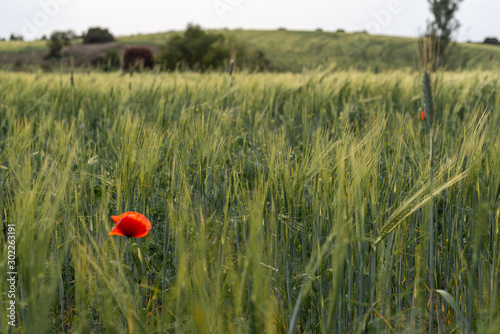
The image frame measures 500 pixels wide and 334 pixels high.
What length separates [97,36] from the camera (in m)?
34.7

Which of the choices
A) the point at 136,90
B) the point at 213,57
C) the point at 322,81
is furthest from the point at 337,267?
the point at 213,57

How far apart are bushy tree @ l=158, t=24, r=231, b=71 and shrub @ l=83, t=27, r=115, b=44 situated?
Answer: 17251 mm

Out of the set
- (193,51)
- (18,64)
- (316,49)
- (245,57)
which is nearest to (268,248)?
(245,57)

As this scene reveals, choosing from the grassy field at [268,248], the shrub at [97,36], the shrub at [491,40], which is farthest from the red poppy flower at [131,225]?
the shrub at [491,40]

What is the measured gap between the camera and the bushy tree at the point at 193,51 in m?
19.2

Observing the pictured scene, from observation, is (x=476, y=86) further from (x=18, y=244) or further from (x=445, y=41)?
(x=445, y=41)

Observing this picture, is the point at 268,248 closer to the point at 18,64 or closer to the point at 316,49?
the point at 18,64

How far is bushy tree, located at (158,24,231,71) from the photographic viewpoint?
19203 millimetres

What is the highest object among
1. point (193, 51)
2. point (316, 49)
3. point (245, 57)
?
point (316, 49)

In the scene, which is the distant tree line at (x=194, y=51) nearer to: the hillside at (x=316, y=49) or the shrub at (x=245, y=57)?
the shrub at (x=245, y=57)

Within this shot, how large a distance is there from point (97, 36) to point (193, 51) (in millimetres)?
18837

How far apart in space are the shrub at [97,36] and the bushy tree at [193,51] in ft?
56.6

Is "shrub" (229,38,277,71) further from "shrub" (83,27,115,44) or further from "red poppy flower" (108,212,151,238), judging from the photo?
"shrub" (83,27,115,44)

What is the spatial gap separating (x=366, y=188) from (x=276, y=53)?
29.9 metres
